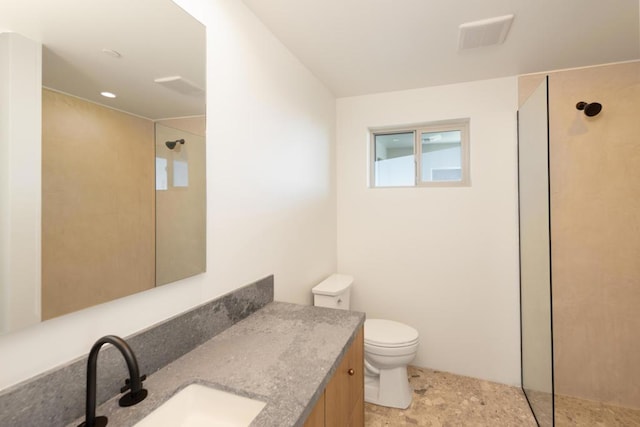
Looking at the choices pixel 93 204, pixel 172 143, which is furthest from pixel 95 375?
pixel 172 143

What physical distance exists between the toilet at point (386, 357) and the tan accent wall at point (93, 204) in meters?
1.42

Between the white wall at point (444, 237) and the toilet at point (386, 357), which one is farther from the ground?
the white wall at point (444, 237)

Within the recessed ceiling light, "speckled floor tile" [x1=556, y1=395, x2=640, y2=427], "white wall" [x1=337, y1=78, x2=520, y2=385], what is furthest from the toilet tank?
the recessed ceiling light

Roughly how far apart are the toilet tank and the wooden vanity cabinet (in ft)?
2.28

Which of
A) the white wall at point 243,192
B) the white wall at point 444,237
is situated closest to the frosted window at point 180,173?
the white wall at point 243,192

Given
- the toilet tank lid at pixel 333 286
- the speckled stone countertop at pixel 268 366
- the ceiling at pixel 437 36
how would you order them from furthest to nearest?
the toilet tank lid at pixel 333 286 < the ceiling at pixel 437 36 < the speckled stone countertop at pixel 268 366

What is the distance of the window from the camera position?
2.56 metres

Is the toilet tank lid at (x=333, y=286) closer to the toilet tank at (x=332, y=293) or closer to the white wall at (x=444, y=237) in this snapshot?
the toilet tank at (x=332, y=293)

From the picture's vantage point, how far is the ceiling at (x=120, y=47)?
76cm

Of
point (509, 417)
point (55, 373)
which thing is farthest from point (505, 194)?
point (55, 373)

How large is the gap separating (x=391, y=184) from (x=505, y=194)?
36.3 inches

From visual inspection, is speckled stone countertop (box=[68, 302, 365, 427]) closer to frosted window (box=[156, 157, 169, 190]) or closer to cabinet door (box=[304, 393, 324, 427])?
cabinet door (box=[304, 393, 324, 427])

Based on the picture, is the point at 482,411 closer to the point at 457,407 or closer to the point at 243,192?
the point at 457,407

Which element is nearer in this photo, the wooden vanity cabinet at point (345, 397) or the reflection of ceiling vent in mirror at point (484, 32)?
the wooden vanity cabinet at point (345, 397)
